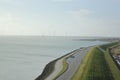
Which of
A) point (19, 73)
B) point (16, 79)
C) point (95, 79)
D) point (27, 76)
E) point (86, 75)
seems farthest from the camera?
point (19, 73)

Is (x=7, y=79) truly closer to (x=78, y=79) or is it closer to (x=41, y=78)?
(x=41, y=78)

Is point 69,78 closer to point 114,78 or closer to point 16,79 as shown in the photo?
point 114,78

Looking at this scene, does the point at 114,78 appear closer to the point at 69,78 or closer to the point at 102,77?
the point at 102,77

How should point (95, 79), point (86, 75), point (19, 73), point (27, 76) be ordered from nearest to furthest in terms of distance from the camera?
point (95, 79), point (86, 75), point (27, 76), point (19, 73)

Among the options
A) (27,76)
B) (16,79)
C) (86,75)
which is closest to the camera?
(86,75)

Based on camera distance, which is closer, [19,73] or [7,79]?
[7,79]

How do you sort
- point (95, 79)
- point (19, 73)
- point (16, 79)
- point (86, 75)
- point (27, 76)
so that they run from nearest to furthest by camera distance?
point (95, 79), point (86, 75), point (16, 79), point (27, 76), point (19, 73)

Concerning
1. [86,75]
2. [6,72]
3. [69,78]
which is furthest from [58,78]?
[6,72]

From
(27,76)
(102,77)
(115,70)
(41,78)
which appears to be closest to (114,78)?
(102,77)

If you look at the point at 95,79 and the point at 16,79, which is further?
the point at 16,79
